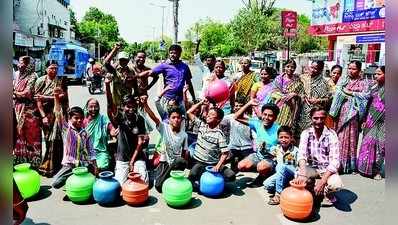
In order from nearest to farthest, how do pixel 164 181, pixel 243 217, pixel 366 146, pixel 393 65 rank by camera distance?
pixel 393 65 → pixel 243 217 → pixel 164 181 → pixel 366 146

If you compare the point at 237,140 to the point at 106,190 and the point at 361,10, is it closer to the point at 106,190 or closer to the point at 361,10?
the point at 106,190

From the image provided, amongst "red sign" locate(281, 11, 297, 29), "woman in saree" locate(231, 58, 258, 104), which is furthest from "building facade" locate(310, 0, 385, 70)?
"woman in saree" locate(231, 58, 258, 104)

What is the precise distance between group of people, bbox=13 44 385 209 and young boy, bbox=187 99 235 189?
14 mm

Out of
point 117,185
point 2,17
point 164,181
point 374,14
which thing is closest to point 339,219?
point 164,181

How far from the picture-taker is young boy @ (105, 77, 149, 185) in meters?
5.21

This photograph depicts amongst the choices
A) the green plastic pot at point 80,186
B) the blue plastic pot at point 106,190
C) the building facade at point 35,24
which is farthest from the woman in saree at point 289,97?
the building facade at point 35,24

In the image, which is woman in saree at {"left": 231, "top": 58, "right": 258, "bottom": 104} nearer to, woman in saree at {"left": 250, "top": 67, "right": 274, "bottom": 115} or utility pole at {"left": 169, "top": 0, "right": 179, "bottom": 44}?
woman in saree at {"left": 250, "top": 67, "right": 274, "bottom": 115}

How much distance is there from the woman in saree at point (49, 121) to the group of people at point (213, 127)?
15mm

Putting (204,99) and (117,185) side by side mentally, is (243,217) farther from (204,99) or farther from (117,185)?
(204,99)

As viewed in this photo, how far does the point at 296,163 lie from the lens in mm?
4809

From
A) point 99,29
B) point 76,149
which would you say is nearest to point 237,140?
point 76,149

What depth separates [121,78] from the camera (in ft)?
20.4

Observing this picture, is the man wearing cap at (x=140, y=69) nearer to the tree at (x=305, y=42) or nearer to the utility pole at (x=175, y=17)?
the utility pole at (x=175, y=17)

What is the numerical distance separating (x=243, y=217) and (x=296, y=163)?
0.95m
